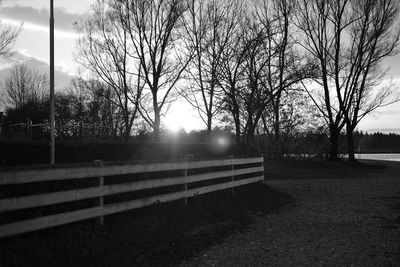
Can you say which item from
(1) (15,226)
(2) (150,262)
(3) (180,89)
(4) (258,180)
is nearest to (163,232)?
(2) (150,262)

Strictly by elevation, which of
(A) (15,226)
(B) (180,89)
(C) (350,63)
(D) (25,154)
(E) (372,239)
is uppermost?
(C) (350,63)

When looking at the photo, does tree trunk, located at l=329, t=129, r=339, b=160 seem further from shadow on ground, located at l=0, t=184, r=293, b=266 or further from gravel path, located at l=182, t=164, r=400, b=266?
shadow on ground, located at l=0, t=184, r=293, b=266

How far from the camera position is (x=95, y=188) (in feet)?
20.9

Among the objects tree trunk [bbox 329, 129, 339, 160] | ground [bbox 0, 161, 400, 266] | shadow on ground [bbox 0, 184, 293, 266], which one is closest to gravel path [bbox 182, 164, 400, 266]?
ground [bbox 0, 161, 400, 266]

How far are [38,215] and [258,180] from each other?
34.9 feet

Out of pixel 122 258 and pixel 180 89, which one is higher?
pixel 180 89

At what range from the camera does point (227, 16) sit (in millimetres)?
26062

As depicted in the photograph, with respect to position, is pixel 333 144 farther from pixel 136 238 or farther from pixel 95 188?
pixel 95 188

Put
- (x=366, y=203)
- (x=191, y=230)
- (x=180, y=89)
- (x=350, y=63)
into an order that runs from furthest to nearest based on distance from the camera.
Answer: (x=350, y=63) → (x=180, y=89) → (x=366, y=203) → (x=191, y=230)

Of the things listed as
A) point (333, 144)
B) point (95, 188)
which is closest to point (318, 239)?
point (95, 188)

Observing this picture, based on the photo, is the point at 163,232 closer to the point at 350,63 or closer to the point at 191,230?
Answer: the point at 191,230

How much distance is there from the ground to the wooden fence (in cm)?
20

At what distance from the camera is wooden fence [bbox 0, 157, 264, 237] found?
16.7 ft

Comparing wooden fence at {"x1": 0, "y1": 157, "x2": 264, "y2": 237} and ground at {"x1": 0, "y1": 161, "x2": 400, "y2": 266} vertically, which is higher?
wooden fence at {"x1": 0, "y1": 157, "x2": 264, "y2": 237}
